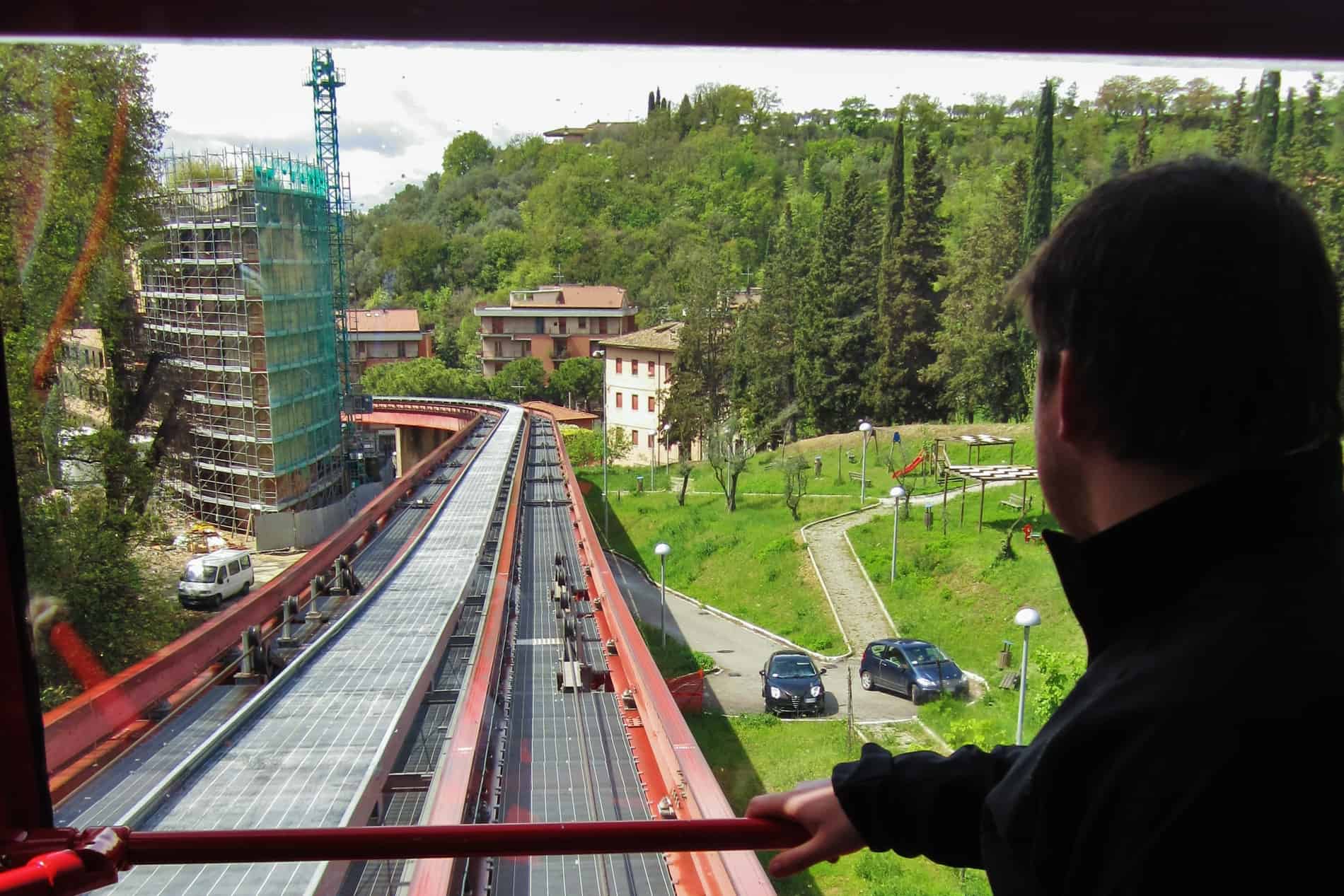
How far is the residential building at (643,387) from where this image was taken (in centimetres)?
1371

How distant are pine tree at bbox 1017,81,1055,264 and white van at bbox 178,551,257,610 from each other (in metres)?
4.13

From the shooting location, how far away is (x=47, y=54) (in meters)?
3.15

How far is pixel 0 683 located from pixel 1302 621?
2.34 feet

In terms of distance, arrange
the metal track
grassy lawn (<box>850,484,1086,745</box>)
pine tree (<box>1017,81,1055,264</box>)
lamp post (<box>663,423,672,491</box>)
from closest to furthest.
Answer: the metal track → pine tree (<box>1017,81,1055,264</box>) → grassy lawn (<box>850,484,1086,745</box>) → lamp post (<box>663,423,672,491</box>)

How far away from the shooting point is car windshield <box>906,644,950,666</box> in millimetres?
4766

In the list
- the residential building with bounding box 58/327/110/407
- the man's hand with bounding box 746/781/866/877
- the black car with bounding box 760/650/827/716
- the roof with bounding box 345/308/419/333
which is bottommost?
the black car with bounding box 760/650/827/716

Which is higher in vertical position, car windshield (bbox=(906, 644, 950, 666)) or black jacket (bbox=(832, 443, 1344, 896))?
black jacket (bbox=(832, 443, 1344, 896))

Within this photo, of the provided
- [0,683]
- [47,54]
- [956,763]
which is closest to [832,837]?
[956,763]

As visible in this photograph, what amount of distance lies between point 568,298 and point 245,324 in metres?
11.5

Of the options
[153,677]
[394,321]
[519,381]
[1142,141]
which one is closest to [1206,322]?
[1142,141]

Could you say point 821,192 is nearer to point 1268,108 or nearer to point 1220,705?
point 1268,108

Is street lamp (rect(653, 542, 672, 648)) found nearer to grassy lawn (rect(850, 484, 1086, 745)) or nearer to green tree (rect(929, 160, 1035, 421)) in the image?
grassy lawn (rect(850, 484, 1086, 745))

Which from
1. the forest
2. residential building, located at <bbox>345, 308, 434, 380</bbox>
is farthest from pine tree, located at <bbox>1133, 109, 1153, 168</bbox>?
residential building, located at <bbox>345, 308, 434, 380</bbox>

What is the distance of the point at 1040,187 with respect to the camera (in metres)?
3.42
